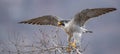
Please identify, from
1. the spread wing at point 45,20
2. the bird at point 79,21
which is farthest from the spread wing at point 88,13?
the spread wing at point 45,20

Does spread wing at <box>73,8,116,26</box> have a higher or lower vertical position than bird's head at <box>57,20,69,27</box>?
higher

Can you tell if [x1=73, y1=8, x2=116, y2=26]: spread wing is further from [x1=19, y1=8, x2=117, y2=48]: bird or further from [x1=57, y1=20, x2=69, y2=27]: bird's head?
[x1=57, y1=20, x2=69, y2=27]: bird's head

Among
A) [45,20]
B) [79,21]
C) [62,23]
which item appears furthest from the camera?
[45,20]

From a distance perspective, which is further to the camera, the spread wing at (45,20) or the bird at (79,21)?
the spread wing at (45,20)

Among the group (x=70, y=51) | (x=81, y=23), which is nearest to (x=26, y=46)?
(x=70, y=51)

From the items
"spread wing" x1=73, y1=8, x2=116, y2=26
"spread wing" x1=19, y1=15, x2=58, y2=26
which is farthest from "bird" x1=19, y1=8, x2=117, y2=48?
"spread wing" x1=19, y1=15, x2=58, y2=26

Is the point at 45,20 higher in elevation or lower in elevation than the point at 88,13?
lower

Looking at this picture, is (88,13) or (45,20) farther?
(45,20)

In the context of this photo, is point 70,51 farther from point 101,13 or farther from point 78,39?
point 101,13

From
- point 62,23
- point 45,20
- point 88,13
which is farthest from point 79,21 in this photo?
point 45,20

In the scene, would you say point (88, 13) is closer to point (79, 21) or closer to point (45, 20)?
point (79, 21)

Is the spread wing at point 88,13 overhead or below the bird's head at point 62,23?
overhead

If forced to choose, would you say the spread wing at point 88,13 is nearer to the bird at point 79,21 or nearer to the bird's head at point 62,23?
the bird at point 79,21

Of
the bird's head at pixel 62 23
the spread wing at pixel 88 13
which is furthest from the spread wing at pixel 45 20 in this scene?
the spread wing at pixel 88 13
